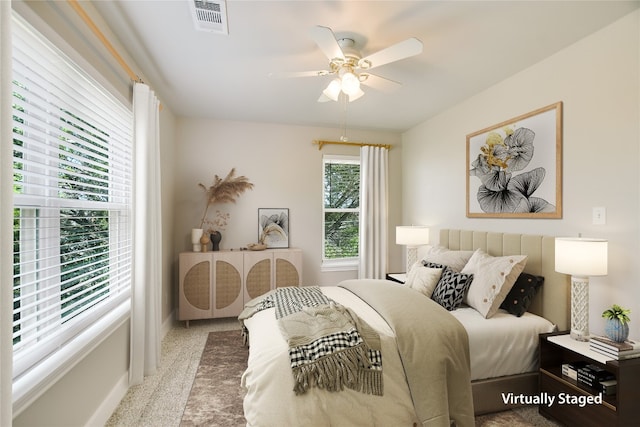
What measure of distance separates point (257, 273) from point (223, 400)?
1.69 metres

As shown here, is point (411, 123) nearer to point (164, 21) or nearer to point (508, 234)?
point (508, 234)

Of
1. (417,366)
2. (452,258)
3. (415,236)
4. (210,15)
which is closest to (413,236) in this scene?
(415,236)

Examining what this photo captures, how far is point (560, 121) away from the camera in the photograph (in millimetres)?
2303

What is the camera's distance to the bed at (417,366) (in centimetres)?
145

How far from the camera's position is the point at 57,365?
139 centimetres

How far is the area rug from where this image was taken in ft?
6.39

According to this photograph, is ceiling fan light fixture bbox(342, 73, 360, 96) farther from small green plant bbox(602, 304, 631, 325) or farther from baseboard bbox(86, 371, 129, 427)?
baseboard bbox(86, 371, 129, 427)

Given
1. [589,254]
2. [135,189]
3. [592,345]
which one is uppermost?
[135,189]

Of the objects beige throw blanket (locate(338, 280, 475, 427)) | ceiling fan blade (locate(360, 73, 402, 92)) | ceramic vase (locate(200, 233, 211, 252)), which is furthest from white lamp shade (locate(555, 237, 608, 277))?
ceramic vase (locate(200, 233, 211, 252))

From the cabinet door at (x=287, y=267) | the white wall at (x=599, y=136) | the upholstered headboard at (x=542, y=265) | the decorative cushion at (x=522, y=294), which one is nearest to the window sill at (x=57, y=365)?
the cabinet door at (x=287, y=267)

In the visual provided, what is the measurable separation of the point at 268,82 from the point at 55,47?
167cm

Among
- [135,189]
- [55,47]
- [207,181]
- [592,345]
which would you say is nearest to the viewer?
[55,47]

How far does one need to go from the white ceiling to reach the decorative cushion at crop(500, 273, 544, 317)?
1.73m

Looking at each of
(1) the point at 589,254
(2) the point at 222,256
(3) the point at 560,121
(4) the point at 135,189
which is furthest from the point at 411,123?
(4) the point at 135,189
